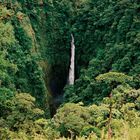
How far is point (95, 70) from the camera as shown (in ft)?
99.9

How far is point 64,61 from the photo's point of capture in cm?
4009

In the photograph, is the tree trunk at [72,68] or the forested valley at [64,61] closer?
the forested valley at [64,61]

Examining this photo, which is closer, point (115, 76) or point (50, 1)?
point (115, 76)

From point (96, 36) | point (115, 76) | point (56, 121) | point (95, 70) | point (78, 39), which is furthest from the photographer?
point (78, 39)

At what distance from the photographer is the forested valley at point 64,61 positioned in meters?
18.0

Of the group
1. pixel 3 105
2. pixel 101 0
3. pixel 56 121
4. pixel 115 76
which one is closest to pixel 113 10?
pixel 101 0

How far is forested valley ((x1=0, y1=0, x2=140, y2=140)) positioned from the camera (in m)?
18.0

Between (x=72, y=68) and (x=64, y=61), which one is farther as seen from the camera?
(x=64, y=61)

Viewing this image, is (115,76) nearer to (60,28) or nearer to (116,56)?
(116,56)

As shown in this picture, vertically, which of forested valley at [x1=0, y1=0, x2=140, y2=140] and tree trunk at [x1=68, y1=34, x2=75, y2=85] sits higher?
forested valley at [x1=0, y1=0, x2=140, y2=140]

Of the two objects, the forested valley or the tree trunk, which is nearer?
the forested valley

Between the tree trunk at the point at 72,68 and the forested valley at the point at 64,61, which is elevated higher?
the forested valley at the point at 64,61

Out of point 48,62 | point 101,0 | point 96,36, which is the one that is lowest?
point 48,62

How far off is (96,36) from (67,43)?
16.6 feet
